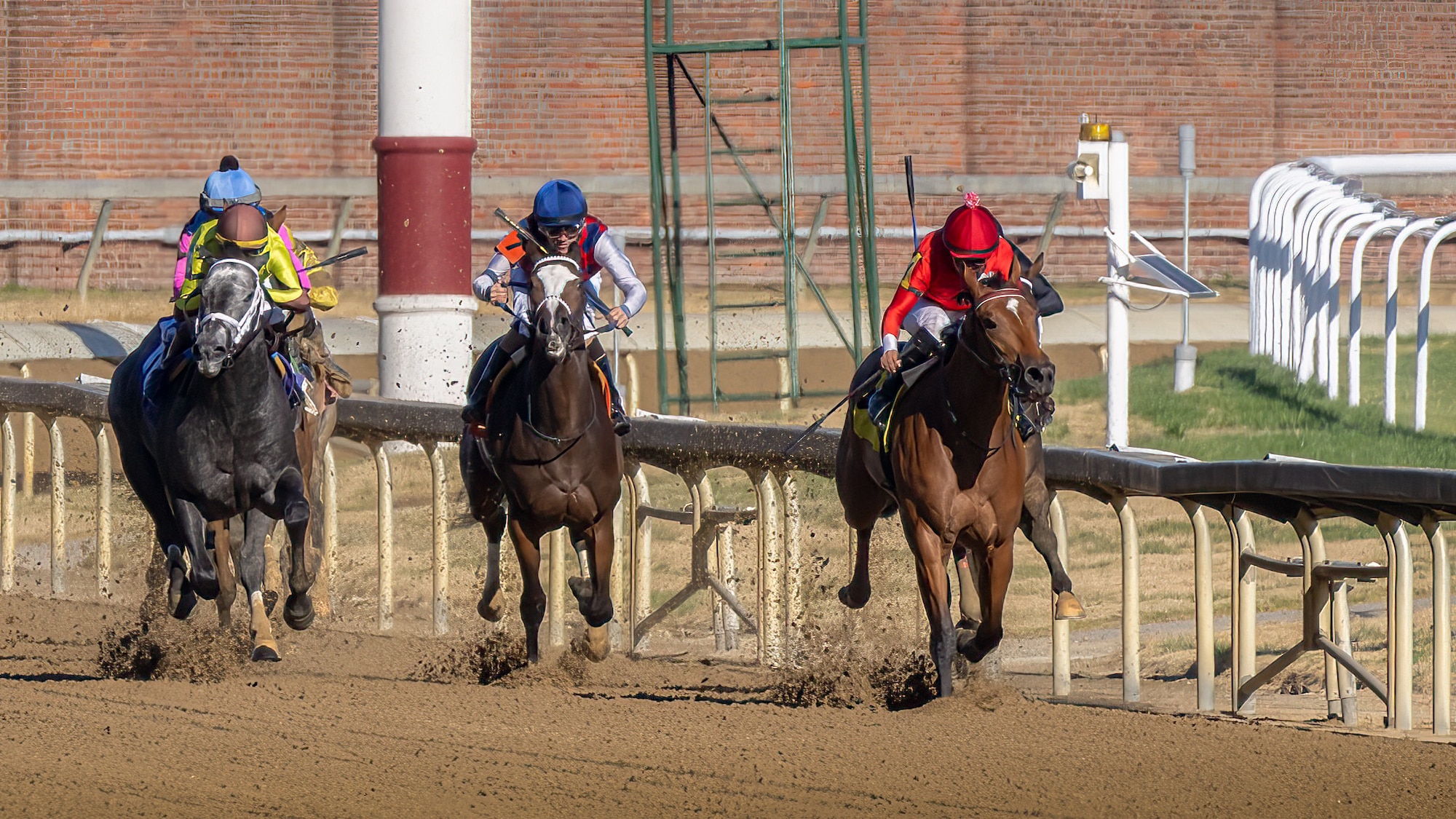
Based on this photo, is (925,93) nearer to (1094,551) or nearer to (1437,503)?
(1094,551)

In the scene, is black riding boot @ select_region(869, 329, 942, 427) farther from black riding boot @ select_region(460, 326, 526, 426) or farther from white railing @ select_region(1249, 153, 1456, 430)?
white railing @ select_region(1249, 153, 1456, 430)

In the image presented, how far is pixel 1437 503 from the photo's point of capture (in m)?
6.38

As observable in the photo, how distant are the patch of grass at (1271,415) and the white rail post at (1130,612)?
3.78 metres

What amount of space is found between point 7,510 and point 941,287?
6581 millimetres

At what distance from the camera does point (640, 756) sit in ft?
22.2

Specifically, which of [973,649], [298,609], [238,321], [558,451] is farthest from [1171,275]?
[238,321]

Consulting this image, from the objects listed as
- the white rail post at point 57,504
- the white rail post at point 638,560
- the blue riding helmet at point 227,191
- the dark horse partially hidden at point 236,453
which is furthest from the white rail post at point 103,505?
the white rail post at point 638,560

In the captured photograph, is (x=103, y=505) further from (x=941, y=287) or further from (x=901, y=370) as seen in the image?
(x=941, y=287)

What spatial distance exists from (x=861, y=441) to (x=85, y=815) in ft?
11.8

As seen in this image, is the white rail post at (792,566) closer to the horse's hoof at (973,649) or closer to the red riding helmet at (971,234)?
the horse's hoof at (973,649)

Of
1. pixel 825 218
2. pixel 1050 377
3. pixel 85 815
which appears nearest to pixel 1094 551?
pixel 1050 377

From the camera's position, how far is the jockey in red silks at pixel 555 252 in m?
8.34

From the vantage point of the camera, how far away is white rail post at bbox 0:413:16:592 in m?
12.0

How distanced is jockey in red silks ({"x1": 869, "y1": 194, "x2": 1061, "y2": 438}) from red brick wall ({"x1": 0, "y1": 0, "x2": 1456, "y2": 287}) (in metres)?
12.1
